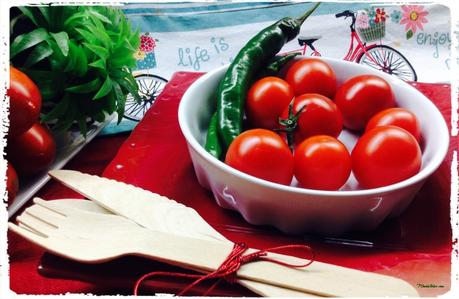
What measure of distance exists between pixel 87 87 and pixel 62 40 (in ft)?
0.27

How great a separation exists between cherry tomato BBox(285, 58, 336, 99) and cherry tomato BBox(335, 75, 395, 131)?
0.03m

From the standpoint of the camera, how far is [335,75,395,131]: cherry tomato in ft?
2.96

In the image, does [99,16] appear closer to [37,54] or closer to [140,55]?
[37,54]

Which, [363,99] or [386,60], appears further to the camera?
[386,60]

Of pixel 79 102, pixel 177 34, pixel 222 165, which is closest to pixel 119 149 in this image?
pixel 79 102

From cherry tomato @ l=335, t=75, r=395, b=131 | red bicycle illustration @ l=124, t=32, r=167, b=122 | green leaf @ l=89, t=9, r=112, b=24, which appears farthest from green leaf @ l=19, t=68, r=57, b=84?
cherry tomato @ l=335, t=75, r=395, b=131

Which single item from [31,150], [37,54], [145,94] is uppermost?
[37,54]

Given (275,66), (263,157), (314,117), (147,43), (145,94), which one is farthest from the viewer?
(147,43)

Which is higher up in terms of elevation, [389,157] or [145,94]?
[389,157]

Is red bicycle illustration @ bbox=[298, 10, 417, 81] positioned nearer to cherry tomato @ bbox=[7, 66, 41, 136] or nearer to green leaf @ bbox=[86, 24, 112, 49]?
green leaf @ bbox=[86, 24, 112, 49]

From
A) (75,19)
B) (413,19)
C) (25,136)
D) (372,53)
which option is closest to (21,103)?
(25,136)

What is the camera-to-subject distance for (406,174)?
762 mm

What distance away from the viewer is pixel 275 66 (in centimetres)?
99

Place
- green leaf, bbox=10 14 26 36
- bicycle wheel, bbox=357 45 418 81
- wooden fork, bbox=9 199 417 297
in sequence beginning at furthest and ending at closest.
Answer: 1. bicycle wheel, bbox=357 45 418 81
2. green leaf, bbox=10 14 26 36
3. wooden fork, bbox=9 199 417 297
